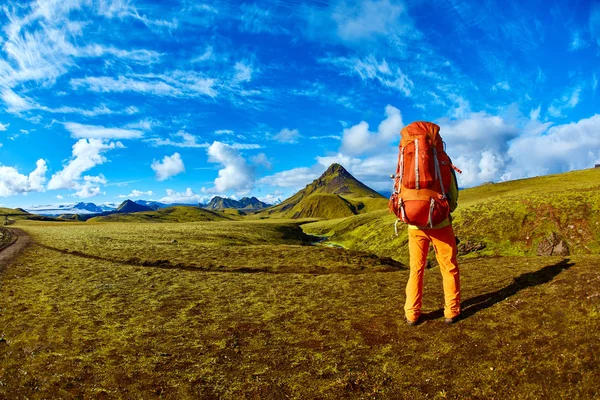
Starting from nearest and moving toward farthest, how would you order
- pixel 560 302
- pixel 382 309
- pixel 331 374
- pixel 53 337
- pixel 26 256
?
pixel 331 374 → pixel 560 302 → pixel 53 337 → pixel 382 309 → pixel 26 256

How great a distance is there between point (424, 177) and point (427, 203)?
2.92 feet

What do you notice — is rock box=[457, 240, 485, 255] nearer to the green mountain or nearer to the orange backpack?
the green mountain

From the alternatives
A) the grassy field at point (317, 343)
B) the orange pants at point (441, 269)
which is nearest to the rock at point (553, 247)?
the grassy field at point (317, 343)

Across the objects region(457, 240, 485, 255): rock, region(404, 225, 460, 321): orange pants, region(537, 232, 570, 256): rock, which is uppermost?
region(404, 225, 460, 321): orange pants

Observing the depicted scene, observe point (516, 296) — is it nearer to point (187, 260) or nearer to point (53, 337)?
point (53, 337)

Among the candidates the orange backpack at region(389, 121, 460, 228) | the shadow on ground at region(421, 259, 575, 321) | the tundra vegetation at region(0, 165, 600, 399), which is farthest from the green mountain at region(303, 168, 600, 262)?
the orange backpack at region(389, 121, 460, 228)

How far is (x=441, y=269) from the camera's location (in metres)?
11.2

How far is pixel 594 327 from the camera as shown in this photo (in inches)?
342

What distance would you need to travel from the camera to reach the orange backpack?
10672 mm

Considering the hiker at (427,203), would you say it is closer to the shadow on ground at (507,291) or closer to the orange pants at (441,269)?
the orange pants at (441,269)

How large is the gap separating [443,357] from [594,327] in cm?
423

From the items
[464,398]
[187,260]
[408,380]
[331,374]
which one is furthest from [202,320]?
[187,260]

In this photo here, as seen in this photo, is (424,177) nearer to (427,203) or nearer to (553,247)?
(427,203)

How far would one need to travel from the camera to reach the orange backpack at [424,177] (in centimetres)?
1067
